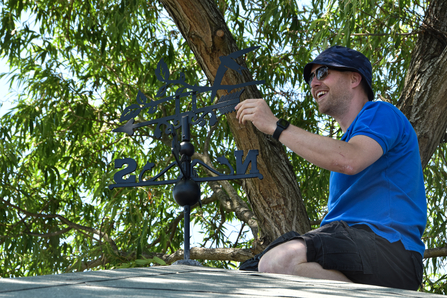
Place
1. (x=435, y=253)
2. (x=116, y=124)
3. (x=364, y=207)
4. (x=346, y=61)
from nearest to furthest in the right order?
1. (x=364, y=207)
2. (x=346, y=61)
3. (x=435, y=253)
4. (x=116, y=124)

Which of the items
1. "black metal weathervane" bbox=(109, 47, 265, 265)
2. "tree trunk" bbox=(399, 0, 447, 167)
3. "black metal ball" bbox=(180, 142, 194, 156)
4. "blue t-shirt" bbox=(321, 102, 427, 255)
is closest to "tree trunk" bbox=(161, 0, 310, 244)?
"black metal weathervane" bbox=(109, 47, 265, 265)

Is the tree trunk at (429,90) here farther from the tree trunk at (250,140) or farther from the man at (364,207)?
the man at (364,207)

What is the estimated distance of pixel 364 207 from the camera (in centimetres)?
147

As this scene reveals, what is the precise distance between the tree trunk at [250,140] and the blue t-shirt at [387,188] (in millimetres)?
977

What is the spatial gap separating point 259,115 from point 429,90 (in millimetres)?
1471

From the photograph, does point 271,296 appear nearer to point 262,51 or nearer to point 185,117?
point 185,117

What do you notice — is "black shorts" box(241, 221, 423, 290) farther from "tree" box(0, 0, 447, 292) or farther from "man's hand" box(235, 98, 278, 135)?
"tree" box(0, 0, 447, 292)

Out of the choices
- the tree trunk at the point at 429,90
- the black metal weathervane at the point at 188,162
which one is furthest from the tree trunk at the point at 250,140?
the tree trunk at the point at 429,90

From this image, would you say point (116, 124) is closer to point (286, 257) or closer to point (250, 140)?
point (250, 140)

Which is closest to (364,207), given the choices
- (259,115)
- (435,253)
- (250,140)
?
(259,115)

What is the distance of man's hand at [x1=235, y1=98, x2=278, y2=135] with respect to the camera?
5.08 ft

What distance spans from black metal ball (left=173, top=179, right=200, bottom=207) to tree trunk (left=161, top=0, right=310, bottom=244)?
937 mm

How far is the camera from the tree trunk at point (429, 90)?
2.64 meters

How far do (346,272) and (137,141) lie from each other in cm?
339
